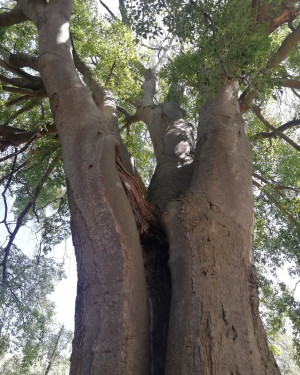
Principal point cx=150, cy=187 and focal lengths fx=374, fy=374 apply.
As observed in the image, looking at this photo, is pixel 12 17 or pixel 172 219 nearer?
pixel 172 219

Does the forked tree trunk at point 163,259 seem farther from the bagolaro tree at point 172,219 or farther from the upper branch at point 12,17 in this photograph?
the upper branch at point 12,17

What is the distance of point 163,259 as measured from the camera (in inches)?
106

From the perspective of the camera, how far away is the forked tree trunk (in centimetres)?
186

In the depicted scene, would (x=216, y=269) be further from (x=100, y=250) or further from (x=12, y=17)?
(x=12, y=17)

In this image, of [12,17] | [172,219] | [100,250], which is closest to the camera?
[100,250]

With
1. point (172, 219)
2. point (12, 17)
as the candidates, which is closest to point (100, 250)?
point (172, 219)

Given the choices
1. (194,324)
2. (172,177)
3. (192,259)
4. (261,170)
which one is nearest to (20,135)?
(172,177)

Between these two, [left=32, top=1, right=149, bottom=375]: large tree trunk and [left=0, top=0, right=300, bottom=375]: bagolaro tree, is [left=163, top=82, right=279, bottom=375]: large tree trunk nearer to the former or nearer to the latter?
[left=0, top=0, right=300, bottom=375]: bagolaro tree

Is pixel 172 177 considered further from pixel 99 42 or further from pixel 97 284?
pixel 99 42

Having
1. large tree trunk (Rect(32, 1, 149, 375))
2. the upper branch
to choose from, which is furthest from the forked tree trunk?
the upper branch

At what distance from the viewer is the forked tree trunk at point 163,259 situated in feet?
6.11

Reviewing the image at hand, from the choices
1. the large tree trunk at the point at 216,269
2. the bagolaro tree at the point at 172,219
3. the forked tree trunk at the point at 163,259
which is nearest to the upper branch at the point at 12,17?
the bagolaro tree at the point at 172,219

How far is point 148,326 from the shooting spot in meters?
2.10

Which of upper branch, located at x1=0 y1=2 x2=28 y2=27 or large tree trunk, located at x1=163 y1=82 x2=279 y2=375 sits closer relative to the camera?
large tree trunk, located at x1=163 y1=82 x2=279 y2=375
